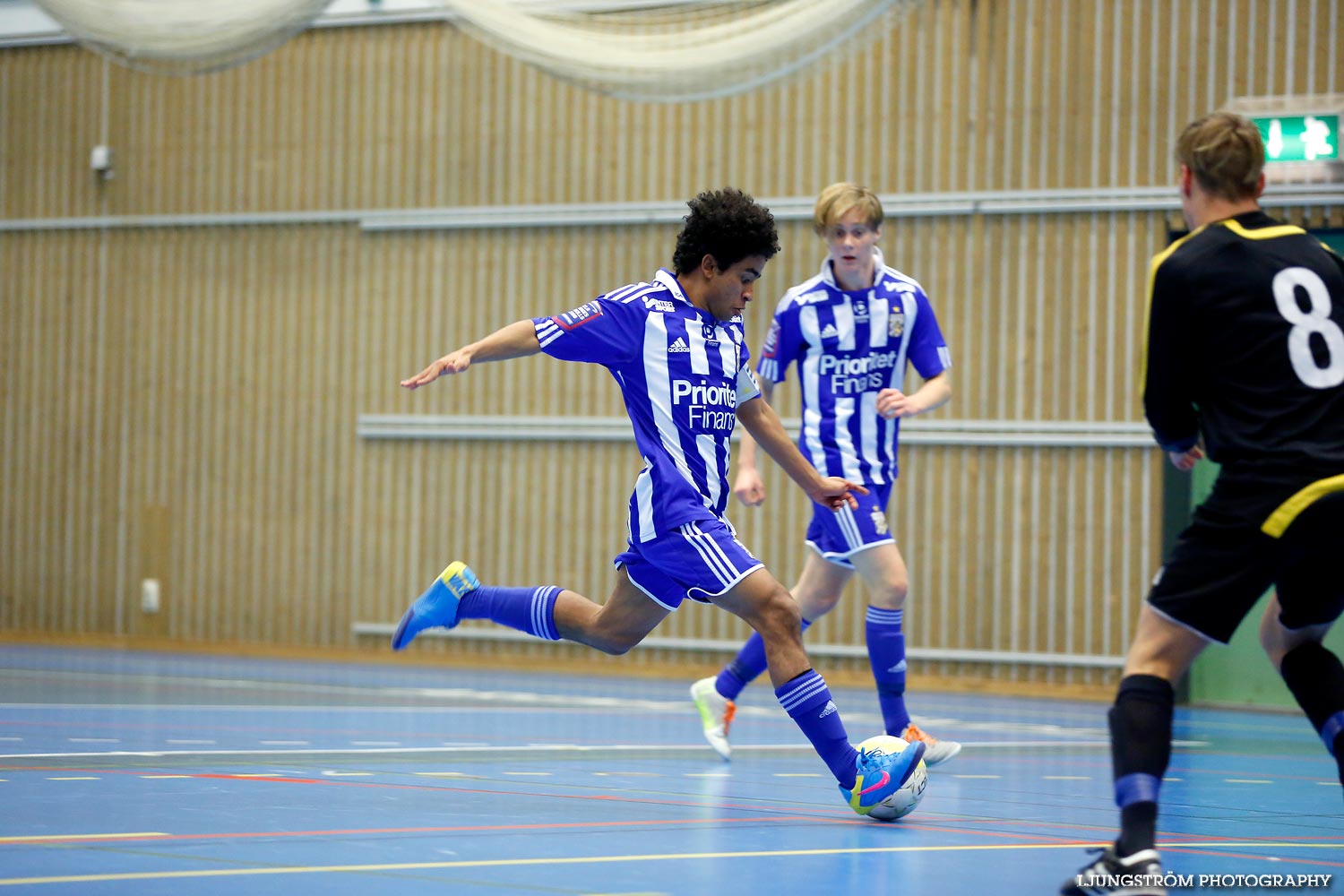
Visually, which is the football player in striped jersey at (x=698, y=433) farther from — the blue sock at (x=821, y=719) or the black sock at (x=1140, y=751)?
the black sock at (x=1140, y=751)

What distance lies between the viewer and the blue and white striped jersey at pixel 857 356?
6.63m

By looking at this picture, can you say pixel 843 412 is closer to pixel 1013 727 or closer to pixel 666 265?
pixel 1013 727

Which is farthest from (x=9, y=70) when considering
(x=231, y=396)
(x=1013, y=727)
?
(x=1013, y=727)

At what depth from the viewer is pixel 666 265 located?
1483 centimetres

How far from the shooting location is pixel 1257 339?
11.0 feet

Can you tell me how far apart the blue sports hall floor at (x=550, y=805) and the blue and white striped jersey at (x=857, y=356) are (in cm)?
125

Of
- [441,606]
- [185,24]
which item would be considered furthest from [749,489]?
[185,24]

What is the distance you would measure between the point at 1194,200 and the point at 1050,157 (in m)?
10.1

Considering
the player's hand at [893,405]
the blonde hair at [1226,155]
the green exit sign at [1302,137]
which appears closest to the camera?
the blonde hair at [1226,155]

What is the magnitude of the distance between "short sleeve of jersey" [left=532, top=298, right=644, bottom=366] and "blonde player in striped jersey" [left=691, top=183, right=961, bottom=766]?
1.62m

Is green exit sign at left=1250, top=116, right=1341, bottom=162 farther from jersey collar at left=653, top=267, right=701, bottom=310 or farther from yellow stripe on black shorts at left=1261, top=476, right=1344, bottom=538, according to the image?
yellow stripe on black shorts at left=1261, top=476, right=1344, bottom=538

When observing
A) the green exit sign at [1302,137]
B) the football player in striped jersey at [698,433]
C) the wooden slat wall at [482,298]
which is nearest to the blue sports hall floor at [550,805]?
the football player in striped jersey at [698,433]

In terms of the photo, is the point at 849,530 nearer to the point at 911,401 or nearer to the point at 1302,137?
the point at 911,401

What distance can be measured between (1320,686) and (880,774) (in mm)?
1271
